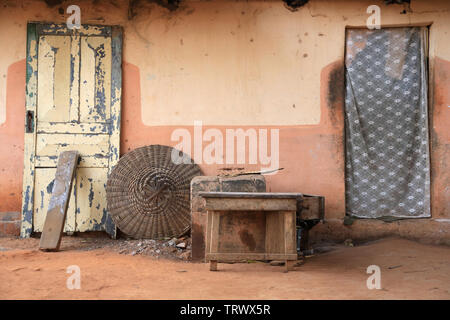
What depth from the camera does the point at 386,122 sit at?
5.26 metres

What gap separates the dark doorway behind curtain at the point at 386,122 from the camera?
5.20 m

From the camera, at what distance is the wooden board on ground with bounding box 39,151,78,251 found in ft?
15.0

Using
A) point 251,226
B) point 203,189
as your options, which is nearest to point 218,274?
point 251,226

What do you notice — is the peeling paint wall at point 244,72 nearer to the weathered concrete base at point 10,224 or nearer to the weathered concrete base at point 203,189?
the weathered concrete base at point 10,224

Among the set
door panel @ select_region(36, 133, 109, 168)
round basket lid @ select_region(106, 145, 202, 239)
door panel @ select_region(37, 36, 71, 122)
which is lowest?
round basket lid @ select_region(106, 145, 202, 239)

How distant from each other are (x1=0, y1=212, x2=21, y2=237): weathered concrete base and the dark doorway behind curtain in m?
4.04

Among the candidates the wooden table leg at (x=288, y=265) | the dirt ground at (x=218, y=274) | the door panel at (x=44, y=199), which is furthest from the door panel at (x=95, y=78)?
the wooden table leg at (x=288, y=265)

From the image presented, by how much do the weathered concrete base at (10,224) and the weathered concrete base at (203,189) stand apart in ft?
7.44

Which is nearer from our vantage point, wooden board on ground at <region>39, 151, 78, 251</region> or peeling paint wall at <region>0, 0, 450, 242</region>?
wooden board on ground at <region>39, 151, 78, 251</region>

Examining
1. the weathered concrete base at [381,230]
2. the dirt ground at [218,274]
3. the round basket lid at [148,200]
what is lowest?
the dirt ground at [218,274]

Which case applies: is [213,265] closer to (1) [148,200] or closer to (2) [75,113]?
(1) [148,200]

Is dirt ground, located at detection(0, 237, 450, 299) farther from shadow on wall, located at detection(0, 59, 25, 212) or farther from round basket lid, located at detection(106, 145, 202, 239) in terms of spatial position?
shadow on wall, located at detection(0, 59, 25, 212)

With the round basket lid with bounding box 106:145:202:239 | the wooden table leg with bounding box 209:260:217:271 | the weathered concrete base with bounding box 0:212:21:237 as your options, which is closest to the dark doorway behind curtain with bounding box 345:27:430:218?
the round basket lid with bounding box 106:145:202:239

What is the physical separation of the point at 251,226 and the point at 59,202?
2.31m
